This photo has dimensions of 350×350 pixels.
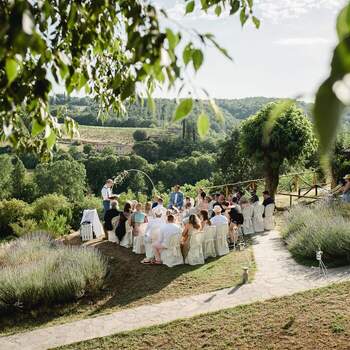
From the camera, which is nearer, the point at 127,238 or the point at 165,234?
the point at 165,234

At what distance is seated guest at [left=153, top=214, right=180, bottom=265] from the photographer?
407 inches

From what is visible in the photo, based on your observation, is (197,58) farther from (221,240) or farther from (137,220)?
(137,220)

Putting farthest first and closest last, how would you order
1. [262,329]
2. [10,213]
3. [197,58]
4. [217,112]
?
1. [10,213]
2. [262,329]
3. [197,58]
4. [217,112]

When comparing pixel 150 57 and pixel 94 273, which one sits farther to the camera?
pixel 94 273

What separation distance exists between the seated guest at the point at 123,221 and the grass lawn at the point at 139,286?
1339 mm

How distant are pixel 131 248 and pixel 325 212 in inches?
219

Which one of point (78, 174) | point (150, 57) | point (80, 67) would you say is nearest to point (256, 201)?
point (80, 67)

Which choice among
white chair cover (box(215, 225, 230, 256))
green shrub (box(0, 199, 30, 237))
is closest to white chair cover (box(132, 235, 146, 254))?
white chair cover (box(215, 225, 230, 256))

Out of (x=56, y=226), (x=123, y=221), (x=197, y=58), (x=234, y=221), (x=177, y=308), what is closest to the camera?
(x=197, y=58)

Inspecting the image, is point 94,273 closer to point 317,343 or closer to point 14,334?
point 14,334

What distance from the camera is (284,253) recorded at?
10727 millimetres

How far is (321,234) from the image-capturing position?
9938 mm

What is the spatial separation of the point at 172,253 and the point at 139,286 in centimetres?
145

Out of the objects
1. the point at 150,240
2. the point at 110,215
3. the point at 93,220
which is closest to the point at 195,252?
the point at 150,240
